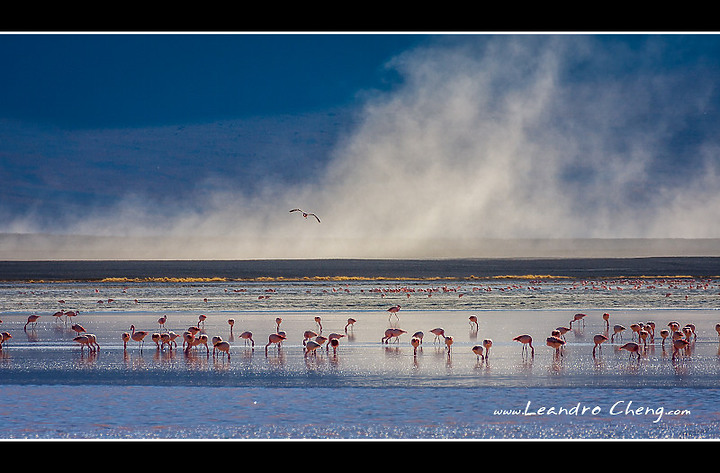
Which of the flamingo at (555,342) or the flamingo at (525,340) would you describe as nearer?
the flamingo at (555,342)

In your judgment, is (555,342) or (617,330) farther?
(617,330)

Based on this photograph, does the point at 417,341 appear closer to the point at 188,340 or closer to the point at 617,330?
the point at 188,340

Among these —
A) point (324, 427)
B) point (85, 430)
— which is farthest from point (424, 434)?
point (85, 430)

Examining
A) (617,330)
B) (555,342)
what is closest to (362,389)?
(555,342)

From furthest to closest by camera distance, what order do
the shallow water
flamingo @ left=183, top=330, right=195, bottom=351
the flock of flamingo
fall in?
flamingo @ left=183, top=330, right=195, bottom=351 → the flock of flamingo → the shallow water

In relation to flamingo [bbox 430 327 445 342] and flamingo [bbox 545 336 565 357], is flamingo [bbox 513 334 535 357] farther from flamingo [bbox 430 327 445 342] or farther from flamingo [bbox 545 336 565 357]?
flamingo [bbox 430 327 445 342]

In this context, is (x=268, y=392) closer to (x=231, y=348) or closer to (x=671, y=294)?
(x=231, y=348)

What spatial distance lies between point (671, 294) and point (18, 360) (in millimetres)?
29927

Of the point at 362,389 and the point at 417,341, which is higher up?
the point at 417,341

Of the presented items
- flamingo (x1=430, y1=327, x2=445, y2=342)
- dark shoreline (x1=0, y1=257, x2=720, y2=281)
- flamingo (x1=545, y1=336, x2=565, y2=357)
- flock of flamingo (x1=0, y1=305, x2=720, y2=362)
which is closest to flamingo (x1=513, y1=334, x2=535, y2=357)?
flock of flamingo (x1=0, y1=305, x2=720, y2=362)

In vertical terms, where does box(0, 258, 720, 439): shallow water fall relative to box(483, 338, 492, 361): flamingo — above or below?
below

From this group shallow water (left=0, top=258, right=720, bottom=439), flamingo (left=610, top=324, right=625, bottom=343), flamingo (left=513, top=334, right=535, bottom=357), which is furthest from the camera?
flamingo (left=610, top=324, right=625, bottom=343)

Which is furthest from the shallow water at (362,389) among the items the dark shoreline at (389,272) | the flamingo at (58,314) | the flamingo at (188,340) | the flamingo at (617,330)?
the dark shoreline at (389,272)

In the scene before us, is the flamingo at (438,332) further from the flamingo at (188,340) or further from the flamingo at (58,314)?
the flamingo at (58,314)
